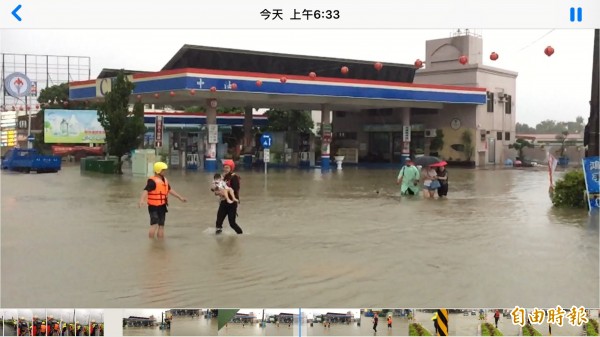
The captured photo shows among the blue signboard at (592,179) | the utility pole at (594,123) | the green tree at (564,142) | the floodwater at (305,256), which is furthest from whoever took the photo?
the green tree at (564,142)

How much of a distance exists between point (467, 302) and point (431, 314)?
1843 millimetres

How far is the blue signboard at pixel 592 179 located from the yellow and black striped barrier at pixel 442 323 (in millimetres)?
9878

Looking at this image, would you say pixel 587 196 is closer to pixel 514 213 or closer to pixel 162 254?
pixel 514 213

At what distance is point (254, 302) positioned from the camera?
20.7 ft

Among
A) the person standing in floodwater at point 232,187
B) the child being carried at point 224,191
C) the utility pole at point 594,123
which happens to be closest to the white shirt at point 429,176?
the utility pole at point 594,123

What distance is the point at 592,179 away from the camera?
13.6 m

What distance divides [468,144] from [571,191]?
25.7 meters

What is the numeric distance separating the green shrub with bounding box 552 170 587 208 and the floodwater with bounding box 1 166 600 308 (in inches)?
23.5

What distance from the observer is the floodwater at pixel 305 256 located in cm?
651

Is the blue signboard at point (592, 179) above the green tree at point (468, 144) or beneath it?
beneath

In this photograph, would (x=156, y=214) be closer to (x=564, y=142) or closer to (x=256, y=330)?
(x=256, y=330)

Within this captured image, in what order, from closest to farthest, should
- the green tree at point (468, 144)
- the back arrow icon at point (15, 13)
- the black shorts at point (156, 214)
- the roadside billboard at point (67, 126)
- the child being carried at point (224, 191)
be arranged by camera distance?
the back arrow icon at point (15, 13) → the black shorts at point (156, 214) → the child being carried at point (224, 191) → the green tree at point (468, 144) → the roadside billboard at point (67, 126)

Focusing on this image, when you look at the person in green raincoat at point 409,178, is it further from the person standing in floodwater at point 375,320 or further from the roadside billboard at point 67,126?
the roadside billboard at point 67,126

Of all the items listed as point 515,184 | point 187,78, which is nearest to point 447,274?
point 515,184
